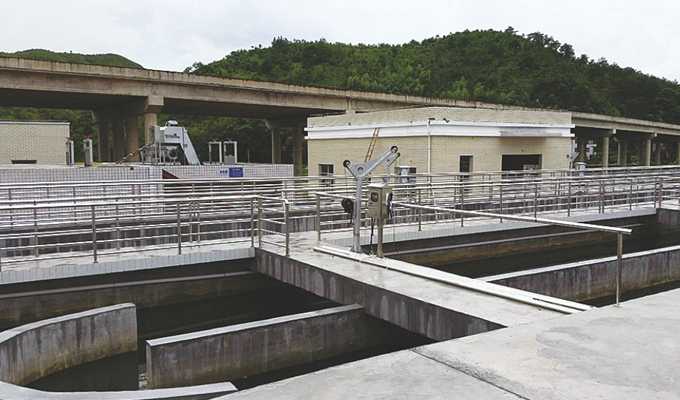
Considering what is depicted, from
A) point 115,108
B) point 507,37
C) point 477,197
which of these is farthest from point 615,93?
point 477,197

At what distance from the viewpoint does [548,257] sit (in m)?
16.3

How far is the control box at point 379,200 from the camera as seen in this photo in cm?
918

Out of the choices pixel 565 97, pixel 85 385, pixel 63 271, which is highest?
pixel 565 97

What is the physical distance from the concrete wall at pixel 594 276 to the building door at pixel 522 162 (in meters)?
14.8

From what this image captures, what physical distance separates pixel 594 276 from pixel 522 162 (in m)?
18.1

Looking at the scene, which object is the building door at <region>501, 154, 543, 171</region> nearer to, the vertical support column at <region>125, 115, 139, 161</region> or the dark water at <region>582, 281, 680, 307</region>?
the dark water at <region>582, 281, 680, 307</region>

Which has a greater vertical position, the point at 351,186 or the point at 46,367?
the point at 351,186

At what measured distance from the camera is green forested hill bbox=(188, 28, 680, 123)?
7831cm

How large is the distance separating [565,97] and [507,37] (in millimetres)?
18145

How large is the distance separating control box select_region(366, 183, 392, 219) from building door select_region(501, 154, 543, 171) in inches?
760

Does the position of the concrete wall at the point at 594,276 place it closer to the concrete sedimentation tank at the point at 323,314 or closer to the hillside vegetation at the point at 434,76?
the concrete sedimentation tank at the point at 323,314

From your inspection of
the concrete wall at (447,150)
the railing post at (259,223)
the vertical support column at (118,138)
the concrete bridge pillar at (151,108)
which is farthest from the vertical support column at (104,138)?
the railing post at (259,223)

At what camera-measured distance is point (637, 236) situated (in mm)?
18922

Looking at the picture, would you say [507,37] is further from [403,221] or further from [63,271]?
[63,271]
